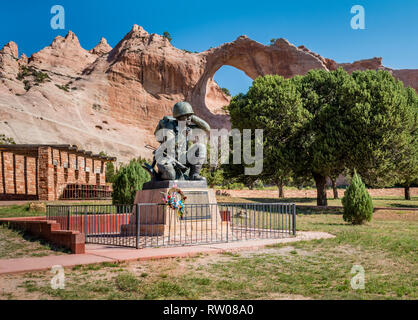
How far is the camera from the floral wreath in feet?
29.0

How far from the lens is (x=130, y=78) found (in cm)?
5550

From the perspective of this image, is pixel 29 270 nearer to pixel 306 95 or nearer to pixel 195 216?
pixel 195 216

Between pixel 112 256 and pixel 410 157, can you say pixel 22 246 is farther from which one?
pixel 410 157

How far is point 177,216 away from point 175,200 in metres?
0.55

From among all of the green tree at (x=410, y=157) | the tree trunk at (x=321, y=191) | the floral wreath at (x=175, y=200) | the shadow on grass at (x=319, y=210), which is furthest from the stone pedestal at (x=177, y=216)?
the tree trunk at (x=321, y=191)

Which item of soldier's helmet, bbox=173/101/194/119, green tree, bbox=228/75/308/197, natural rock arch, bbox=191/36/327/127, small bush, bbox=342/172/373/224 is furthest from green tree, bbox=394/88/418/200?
natural rock arch, bbox=191/36/327/127

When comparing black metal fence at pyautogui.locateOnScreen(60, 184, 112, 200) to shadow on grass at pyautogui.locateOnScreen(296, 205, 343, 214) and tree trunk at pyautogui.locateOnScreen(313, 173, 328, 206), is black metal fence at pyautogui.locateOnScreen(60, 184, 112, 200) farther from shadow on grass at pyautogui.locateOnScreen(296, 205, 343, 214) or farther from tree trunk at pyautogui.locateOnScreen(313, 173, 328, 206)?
tree trunk at pyautogui.locateOnScreen(313, 173, 328, 206)

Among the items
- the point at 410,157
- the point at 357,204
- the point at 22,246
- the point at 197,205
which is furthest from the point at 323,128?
the point at 22,246

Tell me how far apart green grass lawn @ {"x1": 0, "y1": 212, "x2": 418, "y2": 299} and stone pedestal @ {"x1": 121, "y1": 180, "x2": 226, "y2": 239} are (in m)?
2.33

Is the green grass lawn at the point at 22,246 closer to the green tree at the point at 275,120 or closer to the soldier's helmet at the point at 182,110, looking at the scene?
the soldier's helmet at the point at 182,110

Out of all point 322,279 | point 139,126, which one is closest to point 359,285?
point 322,279
